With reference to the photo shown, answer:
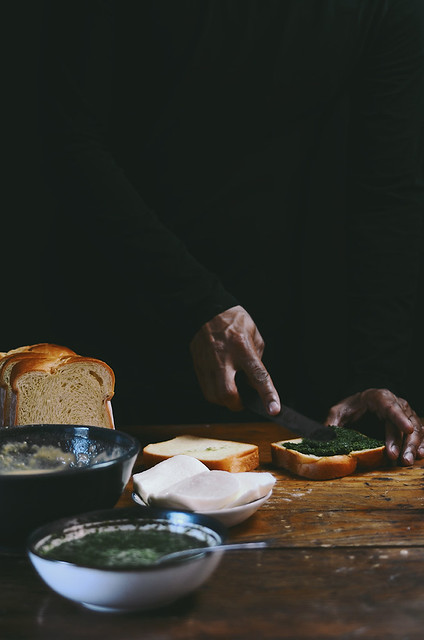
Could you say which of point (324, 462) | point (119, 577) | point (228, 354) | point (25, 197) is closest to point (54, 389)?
point (228, 354)

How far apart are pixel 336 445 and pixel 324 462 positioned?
98 millimetres

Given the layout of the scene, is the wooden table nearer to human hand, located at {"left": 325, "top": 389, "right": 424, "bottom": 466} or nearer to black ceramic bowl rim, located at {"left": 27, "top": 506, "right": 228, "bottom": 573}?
black ceramic bowl rim, located at {"left": 27, "top": 506, "right": 228, "bottom": 573}

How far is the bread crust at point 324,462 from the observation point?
5.56 feet

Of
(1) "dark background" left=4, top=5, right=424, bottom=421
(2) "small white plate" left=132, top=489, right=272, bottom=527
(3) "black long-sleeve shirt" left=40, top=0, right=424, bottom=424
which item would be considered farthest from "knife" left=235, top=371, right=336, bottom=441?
(1) "dark background" left=4, top=5, right=424, bottom=421

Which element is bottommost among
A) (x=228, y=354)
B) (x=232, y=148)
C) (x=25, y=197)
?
(x=228, y=354)

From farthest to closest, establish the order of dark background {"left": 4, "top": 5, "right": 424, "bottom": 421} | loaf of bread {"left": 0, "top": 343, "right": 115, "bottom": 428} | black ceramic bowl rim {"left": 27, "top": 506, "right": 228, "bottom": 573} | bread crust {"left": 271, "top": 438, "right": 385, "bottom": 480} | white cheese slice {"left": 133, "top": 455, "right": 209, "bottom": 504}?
dark background {"left": 4, "top": 5, "right": 424, "bottom": 421} < loaf of bread {"left": 0, "top": 343, "right": 115, "bottom": 428} < bread crust {"left": 271, "top": 438, "right": 385, "bottom": 480} < white cheese slice {"left": 133, "top": 455, "right": 209, "bottom": 504} < black ceramic bowl rim {"left": 27, "top": 506, "right": 228, "bottom": 573}

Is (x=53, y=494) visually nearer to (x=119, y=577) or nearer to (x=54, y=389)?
(x=119, y=577)

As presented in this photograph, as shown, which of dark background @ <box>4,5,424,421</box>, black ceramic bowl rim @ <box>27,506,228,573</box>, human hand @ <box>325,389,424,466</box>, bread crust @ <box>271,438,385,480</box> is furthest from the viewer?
dark background @ <box>4,5,424,421</box>

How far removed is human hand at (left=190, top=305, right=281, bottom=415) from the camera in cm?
199

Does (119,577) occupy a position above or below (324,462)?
above

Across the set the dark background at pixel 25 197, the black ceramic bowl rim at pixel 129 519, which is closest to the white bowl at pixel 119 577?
the black ceramic bowl rim at pixel 129 519

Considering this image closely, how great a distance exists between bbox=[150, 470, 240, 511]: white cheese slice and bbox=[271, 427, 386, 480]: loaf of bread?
0.40 m

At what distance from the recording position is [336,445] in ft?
5.84

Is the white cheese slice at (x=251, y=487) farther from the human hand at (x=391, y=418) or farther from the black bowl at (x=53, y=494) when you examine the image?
the human hand at (x=391, y=418)
